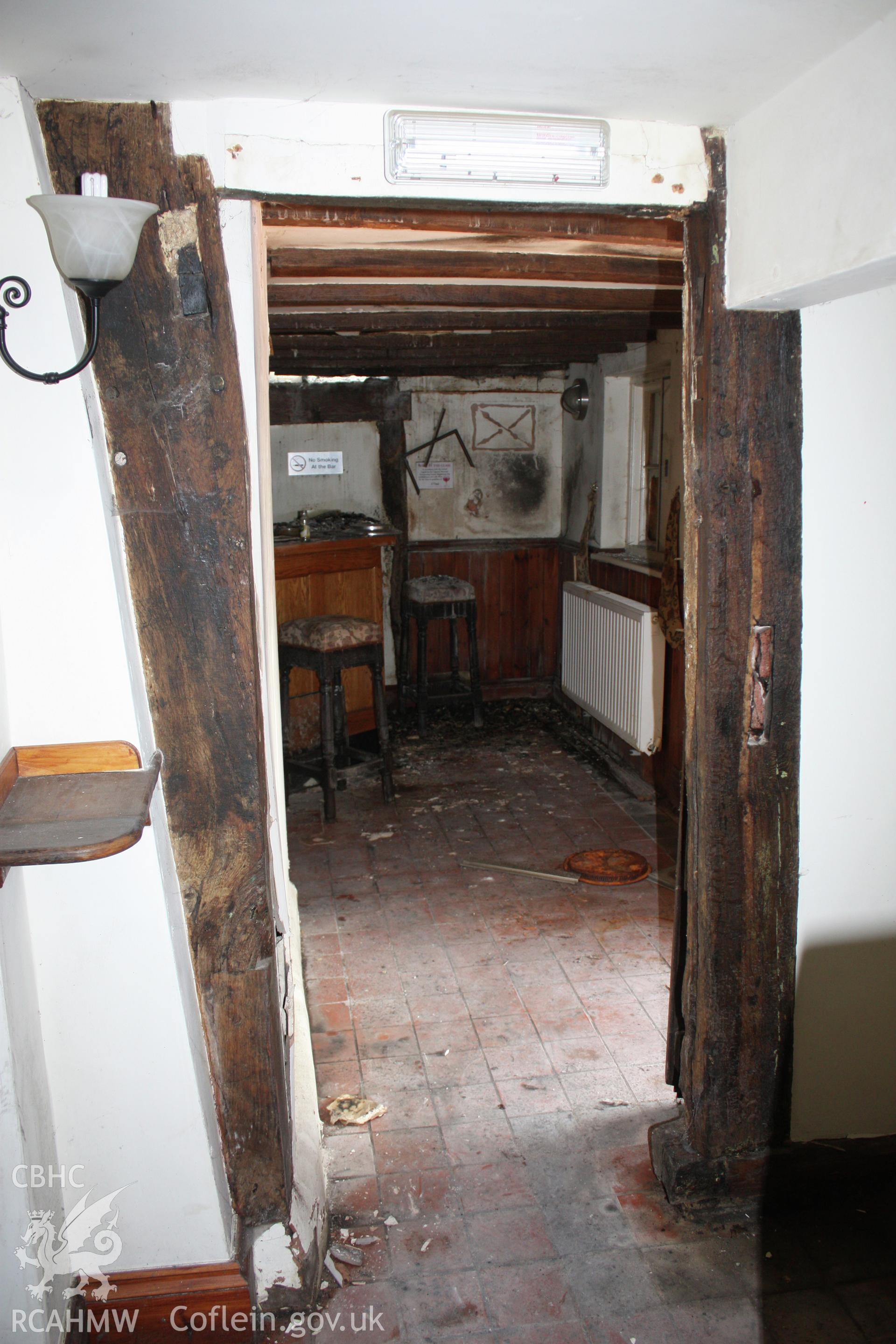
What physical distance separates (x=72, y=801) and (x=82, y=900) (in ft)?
0.91

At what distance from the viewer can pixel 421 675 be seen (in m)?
5.79

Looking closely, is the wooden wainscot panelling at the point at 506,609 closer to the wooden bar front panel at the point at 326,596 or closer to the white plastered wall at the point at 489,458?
the white plastered wall at the point at 489,458

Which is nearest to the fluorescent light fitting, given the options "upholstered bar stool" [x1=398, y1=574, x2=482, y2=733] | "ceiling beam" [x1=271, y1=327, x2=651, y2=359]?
"ceiling beam" [x1=271, y1=327, x2=651, y2=359]

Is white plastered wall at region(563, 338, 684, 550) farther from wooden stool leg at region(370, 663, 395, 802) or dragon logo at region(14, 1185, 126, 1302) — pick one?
dragon logo at region(14, 1185, 126, 1302)

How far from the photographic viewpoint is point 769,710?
2027mm

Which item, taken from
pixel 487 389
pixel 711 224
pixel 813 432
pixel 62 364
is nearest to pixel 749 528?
pixel 813 432

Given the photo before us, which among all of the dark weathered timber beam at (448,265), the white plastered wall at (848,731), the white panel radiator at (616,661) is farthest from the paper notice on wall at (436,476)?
the white plastered wall at (848,731)

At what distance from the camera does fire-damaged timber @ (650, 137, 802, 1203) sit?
1.90 m

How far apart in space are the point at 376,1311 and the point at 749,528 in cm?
185

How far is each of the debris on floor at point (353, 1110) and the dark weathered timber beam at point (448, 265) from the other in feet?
7.80

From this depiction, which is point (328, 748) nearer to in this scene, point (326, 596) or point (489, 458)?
point (326, 596)

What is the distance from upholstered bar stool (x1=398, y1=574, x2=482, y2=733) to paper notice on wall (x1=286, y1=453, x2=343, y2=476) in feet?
3.00

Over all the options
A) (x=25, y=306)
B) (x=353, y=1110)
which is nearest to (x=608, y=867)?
(x=353, y=1110)

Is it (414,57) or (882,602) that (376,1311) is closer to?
(882,602)
